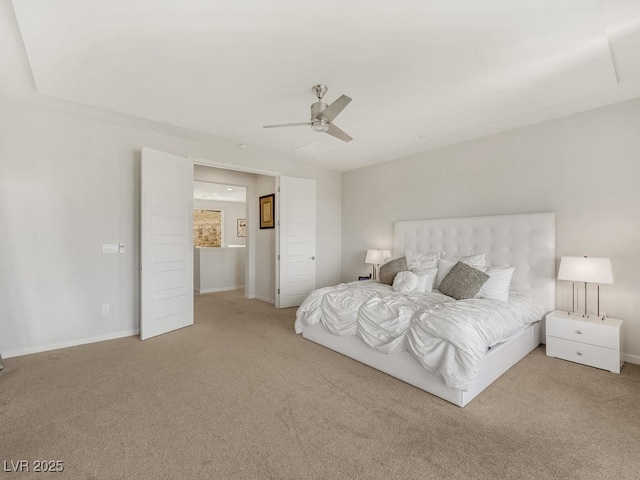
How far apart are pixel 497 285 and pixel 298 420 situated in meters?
2.60

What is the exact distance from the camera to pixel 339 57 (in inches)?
94.0

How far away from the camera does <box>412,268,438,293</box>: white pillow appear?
3775 millimetres

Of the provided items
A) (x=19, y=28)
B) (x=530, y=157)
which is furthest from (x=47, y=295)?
(x=530, y=157)

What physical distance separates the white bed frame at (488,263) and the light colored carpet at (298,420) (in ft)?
0.35

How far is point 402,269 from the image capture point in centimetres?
427

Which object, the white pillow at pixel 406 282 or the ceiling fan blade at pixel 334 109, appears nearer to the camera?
the ceiling fan blade at pixel 334 109

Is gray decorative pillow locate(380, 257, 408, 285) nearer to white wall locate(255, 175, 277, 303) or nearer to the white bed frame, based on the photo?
the white bed frame

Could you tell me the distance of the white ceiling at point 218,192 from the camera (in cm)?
758

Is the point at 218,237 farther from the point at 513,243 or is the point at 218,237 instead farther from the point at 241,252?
the point at 513,243

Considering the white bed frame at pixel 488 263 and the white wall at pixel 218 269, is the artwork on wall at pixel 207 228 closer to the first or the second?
the white wall at pixel 218 269

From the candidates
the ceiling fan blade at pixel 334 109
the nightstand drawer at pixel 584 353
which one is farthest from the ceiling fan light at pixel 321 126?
A: the nightstand drawer at pixel 584 353

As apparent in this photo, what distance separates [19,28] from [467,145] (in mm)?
4802

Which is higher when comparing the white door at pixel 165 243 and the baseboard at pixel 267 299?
the white door at pixel 165 243

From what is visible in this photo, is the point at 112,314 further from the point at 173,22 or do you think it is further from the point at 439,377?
the point at 439,377
